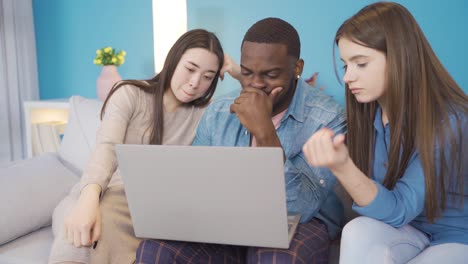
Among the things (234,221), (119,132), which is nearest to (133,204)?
(234,221)

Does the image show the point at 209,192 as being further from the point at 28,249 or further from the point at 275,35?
the point at 28,249

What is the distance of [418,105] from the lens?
1.10m

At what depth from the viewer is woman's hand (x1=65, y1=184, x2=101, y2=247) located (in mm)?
1204

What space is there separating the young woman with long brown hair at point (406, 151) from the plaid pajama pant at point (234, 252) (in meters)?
0.13

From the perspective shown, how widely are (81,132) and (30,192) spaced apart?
31cm

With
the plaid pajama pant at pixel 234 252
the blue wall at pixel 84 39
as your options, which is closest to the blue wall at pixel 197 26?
the blue wall at pixel 84 39

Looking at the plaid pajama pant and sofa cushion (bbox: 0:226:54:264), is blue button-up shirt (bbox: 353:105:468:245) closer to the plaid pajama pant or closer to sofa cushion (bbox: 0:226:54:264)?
the plaid pajama pant

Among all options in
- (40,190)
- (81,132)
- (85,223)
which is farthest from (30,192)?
(85,223)

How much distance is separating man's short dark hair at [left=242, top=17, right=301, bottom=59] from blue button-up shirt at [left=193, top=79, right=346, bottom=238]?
115mm

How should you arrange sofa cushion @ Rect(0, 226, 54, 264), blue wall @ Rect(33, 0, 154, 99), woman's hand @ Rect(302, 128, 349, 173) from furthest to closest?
1. blue wall @ Rect(33, 0, 154, 99)
2. sofa cushion @ Rect(0, 226, 54, 264)
3. woman's hand @ Rect(302, 128, 349, 173)

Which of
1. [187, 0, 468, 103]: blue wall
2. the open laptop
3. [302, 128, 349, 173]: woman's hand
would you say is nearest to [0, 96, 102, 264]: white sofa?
the open laptop

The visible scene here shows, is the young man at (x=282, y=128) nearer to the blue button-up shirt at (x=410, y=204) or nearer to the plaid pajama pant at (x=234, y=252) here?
the plaid pajama pant at (x=234, y=252)

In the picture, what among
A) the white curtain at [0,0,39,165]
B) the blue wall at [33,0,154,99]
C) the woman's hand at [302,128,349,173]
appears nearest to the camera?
the woman's hand at [302,128,349,173]

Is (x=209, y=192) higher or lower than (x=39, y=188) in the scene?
higher
